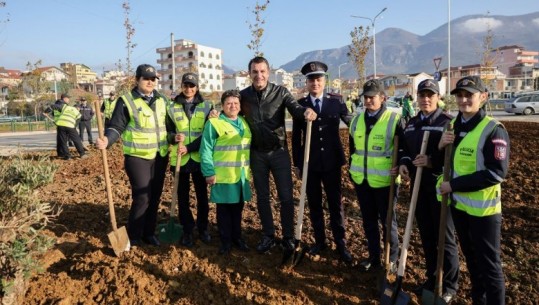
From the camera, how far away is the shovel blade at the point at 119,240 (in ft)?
12.4

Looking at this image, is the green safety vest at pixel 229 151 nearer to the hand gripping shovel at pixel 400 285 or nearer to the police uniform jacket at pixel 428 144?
the police uniform jacket at pixel 428 144

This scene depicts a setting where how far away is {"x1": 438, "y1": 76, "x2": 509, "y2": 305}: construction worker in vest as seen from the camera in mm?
2756

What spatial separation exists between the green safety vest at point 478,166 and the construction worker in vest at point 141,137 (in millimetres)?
2843

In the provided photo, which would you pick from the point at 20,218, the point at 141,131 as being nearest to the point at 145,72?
the point at 141,131

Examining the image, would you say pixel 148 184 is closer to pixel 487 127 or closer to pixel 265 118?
pixel 265 118

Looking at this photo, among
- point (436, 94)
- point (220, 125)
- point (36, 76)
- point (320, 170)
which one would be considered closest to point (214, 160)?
point (220, 125)

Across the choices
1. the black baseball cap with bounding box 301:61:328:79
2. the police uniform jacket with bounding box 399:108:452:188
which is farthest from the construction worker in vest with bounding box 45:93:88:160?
the police uniform jacket with bounding box 399:108:452:188

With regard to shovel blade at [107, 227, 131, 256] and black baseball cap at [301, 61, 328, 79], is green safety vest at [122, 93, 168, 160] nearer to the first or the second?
shovel blade at [107, 227, 131, 256]

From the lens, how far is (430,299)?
3.11 metres

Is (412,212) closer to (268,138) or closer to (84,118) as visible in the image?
(268,138)

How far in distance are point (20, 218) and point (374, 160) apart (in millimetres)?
2920

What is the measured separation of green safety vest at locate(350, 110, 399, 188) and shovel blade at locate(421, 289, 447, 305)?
0.98 meters

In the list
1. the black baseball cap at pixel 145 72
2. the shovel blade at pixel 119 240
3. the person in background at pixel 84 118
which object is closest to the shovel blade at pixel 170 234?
the shovel blade at pixel 119 240

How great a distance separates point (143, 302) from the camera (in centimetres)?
312
